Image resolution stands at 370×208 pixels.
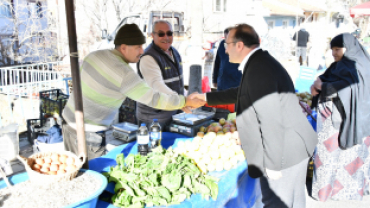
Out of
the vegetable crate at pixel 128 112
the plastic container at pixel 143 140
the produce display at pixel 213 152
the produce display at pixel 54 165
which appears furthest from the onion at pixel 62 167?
the vegetable crate at pixel 128 112

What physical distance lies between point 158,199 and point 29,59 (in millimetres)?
14788

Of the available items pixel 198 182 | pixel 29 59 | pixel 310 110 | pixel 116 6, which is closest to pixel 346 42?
pixel 310 110

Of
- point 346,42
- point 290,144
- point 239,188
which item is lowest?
point 239,188

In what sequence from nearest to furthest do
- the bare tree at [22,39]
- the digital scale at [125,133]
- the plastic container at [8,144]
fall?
the digital scale at [125,133] < the plastic container at [8,144] < the bare tree at [22,39]

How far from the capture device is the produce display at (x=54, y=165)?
1587 millimetres

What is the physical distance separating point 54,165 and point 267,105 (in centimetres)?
144

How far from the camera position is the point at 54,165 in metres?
1.62

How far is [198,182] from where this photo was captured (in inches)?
76.2

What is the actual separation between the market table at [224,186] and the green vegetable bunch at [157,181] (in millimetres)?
53

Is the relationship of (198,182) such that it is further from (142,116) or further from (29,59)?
(29,59)

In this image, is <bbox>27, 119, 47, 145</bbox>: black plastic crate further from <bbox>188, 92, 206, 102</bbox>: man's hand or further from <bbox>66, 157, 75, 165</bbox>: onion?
<bbox>66, 157, 75, 165</bbox>: onion

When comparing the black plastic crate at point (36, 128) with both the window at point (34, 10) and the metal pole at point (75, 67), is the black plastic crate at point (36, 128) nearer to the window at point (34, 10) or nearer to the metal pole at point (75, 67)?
the metal pole at point (75, 67)

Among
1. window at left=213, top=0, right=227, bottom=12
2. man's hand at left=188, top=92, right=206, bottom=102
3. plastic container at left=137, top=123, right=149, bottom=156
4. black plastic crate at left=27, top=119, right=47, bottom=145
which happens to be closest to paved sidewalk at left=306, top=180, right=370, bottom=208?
man's hand at left=188, top=92, right=206, bottom=102

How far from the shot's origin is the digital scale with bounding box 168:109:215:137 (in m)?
2.94
